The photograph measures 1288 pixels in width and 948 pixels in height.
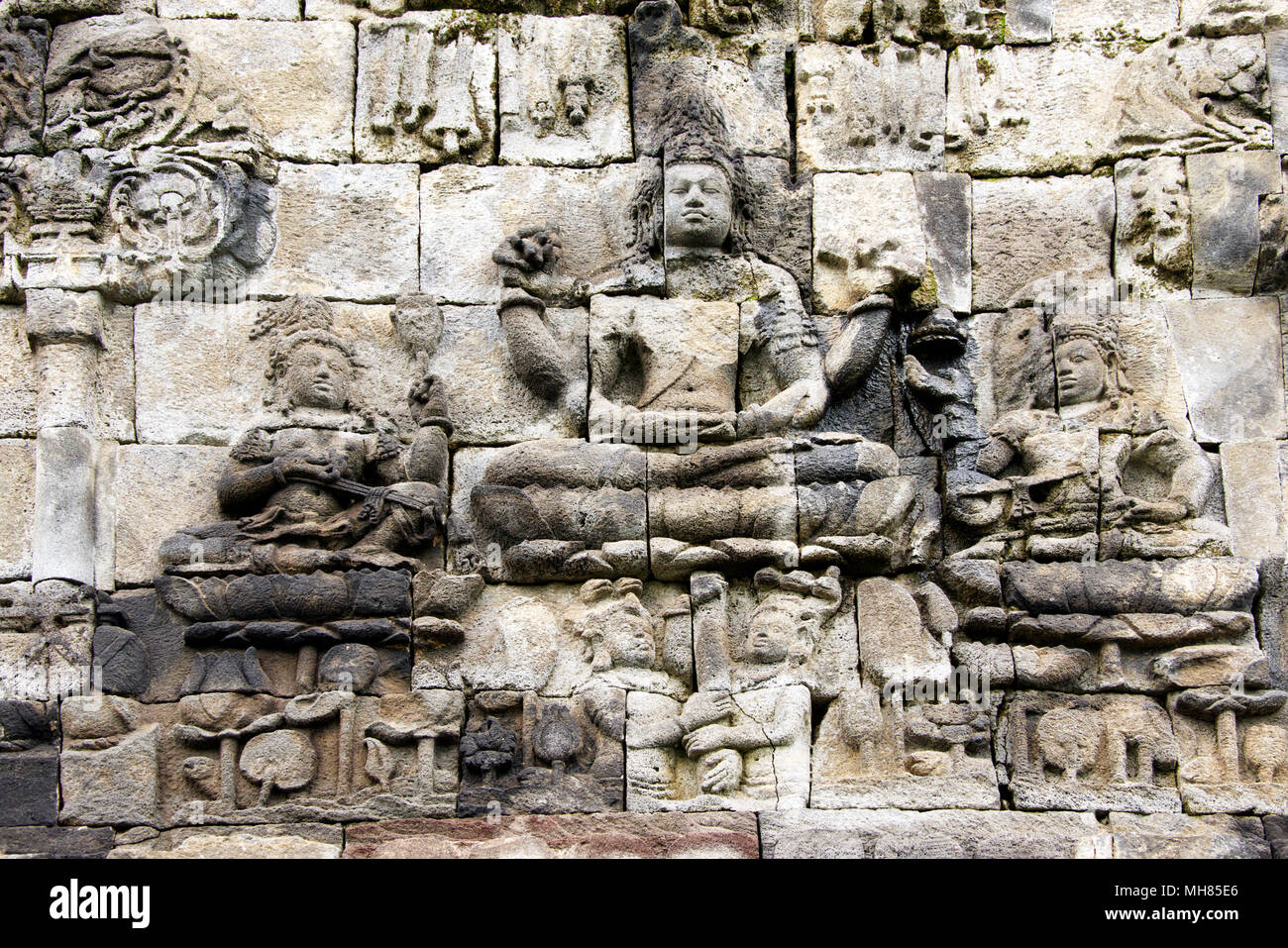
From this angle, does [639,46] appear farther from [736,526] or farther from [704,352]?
[736,526]

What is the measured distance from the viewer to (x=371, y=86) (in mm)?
9945

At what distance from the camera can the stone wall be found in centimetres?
829

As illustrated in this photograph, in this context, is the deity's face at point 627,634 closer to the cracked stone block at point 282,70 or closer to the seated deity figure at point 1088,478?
the seated deity figure at point 1088,478

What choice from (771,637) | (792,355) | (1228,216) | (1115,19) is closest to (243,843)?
(771,637)

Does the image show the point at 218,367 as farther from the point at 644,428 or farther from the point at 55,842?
the point at 55,842

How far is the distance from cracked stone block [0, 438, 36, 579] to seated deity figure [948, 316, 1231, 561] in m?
4.08

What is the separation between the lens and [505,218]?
9.72 m

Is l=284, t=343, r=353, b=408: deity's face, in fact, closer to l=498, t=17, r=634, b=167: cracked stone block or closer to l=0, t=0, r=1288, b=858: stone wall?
l=0, t=0, r=1288, b=858: stone wall

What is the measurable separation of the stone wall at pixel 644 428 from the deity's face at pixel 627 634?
0.07ft

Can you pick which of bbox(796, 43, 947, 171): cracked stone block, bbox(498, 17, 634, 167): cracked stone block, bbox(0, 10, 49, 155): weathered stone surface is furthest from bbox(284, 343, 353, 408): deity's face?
bbox(796, 43, 947, 171): cracked stone block

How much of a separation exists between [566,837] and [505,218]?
317cm

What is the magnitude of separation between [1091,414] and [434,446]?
296 centimetres

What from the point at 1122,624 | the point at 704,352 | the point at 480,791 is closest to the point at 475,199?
the point at 704,352
